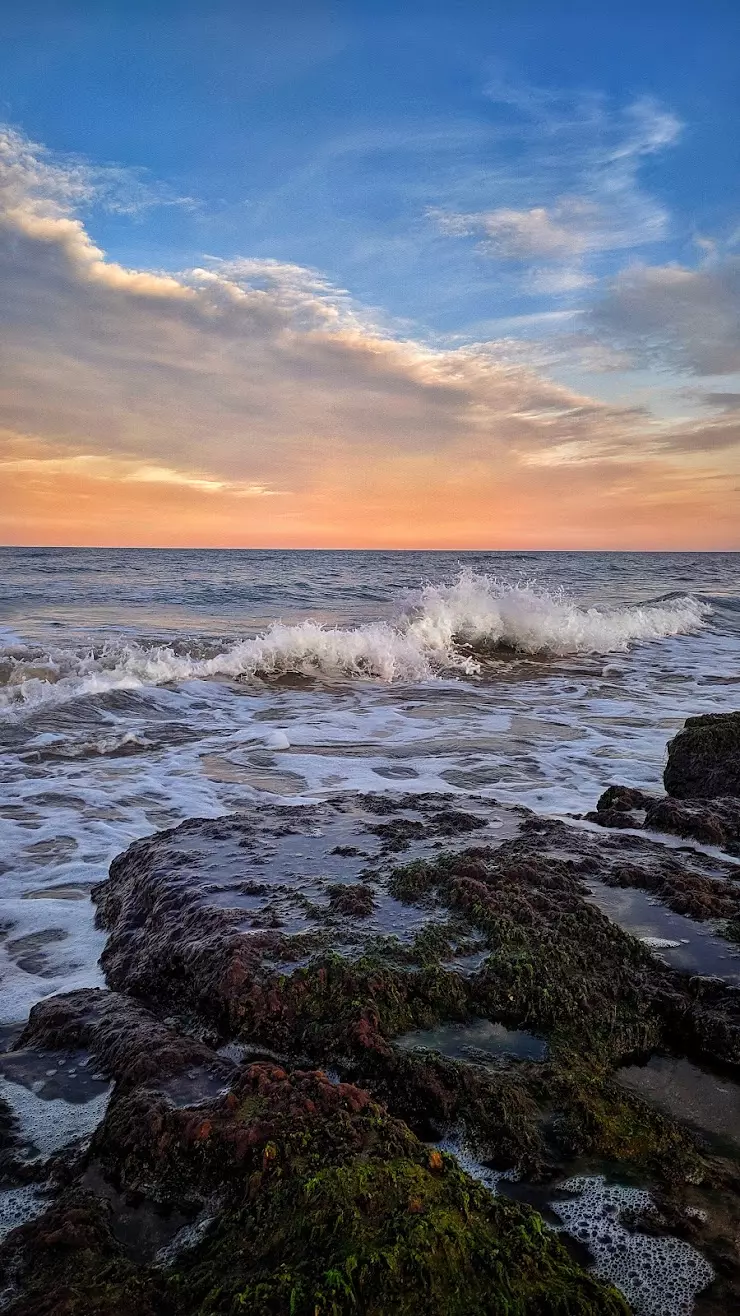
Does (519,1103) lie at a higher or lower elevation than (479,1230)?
lower

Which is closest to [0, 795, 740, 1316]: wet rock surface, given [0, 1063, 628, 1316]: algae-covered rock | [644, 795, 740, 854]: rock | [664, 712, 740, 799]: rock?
[0, 1063, 628, 1316]: algae-covered rock

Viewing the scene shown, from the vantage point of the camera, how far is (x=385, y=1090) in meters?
2.06

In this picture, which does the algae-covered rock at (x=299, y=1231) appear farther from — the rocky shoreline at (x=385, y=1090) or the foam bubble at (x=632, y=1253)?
the foam bubble at (x=632, y=1253)

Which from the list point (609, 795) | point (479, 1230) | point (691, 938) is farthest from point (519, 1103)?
point (609, 795)

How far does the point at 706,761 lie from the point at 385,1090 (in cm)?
366

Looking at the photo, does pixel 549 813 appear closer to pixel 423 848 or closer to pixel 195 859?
pixel 423 848

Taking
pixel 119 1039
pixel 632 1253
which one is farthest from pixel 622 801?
pixel 119 1039

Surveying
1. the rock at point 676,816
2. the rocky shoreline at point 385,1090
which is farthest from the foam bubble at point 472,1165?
the rock at point 676,816

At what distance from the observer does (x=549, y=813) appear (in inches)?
193

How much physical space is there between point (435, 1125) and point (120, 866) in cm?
235

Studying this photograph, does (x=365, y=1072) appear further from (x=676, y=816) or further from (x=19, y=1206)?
(x=676, y=816)

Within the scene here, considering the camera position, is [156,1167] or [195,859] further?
[195,859]

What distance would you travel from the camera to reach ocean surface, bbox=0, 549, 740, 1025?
4.72 metres

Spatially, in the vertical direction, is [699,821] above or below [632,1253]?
above
